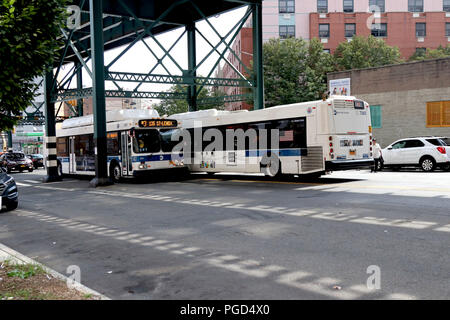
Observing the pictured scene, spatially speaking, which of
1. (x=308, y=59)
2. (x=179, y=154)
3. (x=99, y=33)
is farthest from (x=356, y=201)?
(x=308, y=59)

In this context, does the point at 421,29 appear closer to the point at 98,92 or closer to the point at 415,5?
the point at 415,5

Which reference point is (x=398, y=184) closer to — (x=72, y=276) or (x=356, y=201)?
(x=356, y=201)

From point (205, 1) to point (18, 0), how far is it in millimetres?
22534

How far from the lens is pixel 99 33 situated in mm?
20734

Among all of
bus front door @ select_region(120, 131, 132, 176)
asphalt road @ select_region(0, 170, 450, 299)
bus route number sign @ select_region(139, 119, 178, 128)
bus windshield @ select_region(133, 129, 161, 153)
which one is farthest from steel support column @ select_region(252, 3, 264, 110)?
asphalt road @ select_region(0, 170, 450, 299)

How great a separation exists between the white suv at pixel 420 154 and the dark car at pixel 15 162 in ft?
101

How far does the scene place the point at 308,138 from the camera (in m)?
17.0

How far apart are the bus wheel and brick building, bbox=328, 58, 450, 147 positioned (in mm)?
19662

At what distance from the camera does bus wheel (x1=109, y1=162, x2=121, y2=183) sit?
73.2 ft

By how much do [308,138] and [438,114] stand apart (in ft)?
56.2

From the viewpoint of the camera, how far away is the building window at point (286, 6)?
6469 cm

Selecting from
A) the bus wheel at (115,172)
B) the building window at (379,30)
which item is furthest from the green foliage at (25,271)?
the building window at (379,30)

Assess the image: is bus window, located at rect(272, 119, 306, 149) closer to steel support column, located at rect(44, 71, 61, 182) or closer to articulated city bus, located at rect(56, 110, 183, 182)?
articulated city bus, located at rect(56, 110, 183, 182)

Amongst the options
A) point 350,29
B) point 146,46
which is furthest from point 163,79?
point 350,29
